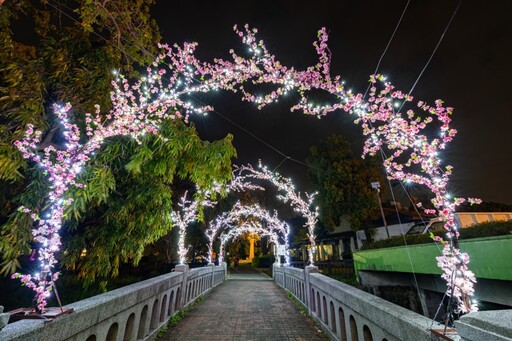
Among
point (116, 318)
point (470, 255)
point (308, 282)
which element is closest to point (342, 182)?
point (470, 255)

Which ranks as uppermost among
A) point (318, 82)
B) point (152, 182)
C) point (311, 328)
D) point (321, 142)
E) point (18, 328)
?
point (321, 142)

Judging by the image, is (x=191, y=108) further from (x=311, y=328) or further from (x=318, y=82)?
(x=311, y=328)

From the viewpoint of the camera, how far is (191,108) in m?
4.77

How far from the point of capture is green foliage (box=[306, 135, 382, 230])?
19312 mm

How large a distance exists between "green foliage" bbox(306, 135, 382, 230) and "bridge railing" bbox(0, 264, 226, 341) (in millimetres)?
16165

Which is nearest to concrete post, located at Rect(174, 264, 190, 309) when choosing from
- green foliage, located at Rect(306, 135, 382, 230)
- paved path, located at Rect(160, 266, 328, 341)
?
paved path, located at Rect(160, 266, 328, 341)

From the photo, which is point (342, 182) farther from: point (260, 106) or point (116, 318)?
point (116, 318)

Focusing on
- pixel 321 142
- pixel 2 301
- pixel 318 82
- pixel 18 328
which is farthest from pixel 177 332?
pixel 321 142

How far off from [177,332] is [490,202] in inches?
1131

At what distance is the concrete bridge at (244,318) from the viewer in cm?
208

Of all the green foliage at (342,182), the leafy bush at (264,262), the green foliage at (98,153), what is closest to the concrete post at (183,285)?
the green foliage at (98,153)

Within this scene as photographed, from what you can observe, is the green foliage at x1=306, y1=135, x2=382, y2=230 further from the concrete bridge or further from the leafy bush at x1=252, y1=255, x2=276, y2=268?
the leafy bush at x1=252, y1=255, x2=276, y2=268

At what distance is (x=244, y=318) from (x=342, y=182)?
638 inches

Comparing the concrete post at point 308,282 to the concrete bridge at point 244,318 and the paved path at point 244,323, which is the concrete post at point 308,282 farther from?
the paved path at point 244,323
